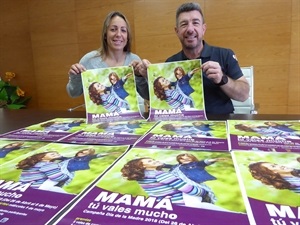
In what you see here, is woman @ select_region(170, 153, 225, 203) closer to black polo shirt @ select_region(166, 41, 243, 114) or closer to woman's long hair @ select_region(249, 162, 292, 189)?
woman's long hair @ select_region(249, 162, 292, 189)

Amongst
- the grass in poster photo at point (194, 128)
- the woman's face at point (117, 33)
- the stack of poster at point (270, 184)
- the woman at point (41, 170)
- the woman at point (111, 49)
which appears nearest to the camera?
the stack of poster at point (270, 184)

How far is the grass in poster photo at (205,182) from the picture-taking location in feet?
1.03

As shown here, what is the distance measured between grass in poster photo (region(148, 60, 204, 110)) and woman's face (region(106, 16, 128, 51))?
563 mm

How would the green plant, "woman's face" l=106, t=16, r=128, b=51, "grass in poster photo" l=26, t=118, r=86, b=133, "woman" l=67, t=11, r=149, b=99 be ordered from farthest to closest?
1. the green plant
2. "woman's face" l=106, t=16, r=128, b=51
3. "woman" l=67, t=11, r=149, b=99
4. "grass in poster photo" l=26, t=118, r=86, b=133

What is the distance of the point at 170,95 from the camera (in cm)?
84

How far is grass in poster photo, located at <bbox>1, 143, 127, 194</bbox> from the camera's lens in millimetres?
373

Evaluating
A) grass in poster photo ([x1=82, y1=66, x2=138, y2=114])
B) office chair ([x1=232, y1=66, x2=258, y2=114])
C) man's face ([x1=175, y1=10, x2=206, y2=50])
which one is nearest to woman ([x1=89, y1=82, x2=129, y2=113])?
grass in poster photo ([x1=82, y1=66, x2=138, y2=114])

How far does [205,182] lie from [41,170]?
295 millimetres

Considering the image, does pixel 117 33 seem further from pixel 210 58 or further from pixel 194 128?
pixel 194 128

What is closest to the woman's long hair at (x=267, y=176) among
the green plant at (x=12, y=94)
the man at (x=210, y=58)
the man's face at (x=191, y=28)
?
the man at (x=210, y=58)

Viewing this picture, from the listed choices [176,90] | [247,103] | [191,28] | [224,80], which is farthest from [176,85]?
[247,103]

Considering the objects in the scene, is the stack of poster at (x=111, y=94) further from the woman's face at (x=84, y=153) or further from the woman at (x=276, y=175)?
the woman at (x=276, y=175)

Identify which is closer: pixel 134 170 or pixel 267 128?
pixel 134 170

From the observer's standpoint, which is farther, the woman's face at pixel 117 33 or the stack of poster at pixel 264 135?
the woman's face at pixel 117 33
